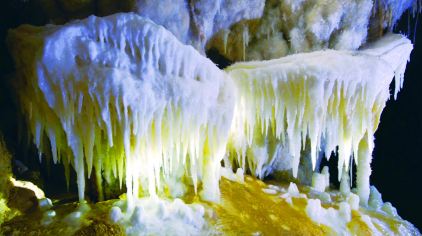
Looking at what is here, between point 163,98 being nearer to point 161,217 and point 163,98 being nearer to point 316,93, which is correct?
point 161,217

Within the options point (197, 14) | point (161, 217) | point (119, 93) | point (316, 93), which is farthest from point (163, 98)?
point (316, 93)

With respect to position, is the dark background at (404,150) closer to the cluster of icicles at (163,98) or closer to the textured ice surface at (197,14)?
the cluster of icicles at (163,98)

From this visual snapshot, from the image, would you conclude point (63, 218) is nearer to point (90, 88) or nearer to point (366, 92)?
point (90, 88)

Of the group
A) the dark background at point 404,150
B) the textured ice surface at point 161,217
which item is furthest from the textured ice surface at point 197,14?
the dark background at point 404,150

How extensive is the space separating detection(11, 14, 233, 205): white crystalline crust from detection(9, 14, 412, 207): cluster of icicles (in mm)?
11

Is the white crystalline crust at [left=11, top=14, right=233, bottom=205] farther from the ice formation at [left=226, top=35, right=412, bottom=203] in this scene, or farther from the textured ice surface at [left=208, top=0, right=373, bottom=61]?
the textured ice surface at [left=208, top=0, right=373, bottom=61]

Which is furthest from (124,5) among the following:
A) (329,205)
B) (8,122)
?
(329,205)

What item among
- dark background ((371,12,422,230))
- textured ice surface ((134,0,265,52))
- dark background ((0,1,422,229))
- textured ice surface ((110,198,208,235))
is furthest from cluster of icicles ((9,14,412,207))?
dark background ((371,12,422,230))

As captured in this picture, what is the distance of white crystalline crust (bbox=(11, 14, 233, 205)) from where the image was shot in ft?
12.3

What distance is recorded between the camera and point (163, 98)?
421 cm

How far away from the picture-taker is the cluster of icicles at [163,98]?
3.80 meters

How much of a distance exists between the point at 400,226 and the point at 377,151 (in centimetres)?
807

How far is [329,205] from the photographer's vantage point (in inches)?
236

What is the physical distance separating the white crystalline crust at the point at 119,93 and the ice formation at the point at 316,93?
2.57 ft
